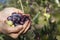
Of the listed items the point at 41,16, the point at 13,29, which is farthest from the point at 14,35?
the point at 41,16

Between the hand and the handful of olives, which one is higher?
the handful of olives

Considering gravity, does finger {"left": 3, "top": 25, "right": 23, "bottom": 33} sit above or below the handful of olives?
below

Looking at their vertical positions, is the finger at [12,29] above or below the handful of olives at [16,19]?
below

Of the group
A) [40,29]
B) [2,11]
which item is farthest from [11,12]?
[40,29]

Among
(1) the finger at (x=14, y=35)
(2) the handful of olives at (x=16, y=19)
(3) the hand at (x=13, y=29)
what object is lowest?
(1) the finger at (x=14, y=35)

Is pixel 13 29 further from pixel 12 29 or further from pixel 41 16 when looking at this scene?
pixel 41 16

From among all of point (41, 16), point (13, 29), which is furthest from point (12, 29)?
point (41, 16)

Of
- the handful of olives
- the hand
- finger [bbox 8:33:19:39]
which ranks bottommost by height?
finger [bbox 8:33:19:39]

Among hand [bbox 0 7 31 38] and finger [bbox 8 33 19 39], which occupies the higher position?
hand [bbox 0 7 31 38]
